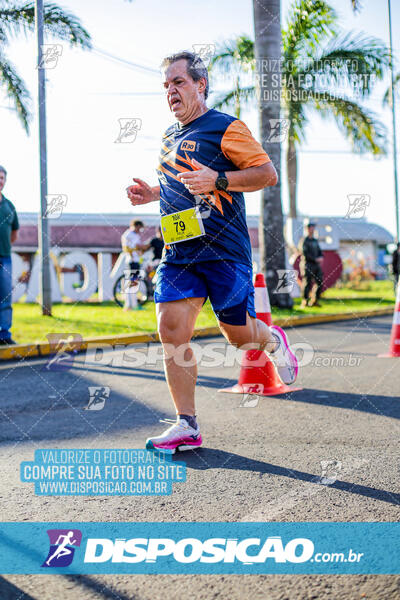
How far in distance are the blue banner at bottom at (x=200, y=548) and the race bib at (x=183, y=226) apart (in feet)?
4.78

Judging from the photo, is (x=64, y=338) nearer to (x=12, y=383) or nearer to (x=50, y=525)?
(x=12, y=383)

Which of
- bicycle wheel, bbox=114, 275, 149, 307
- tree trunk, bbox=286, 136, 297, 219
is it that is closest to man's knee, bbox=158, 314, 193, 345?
bicycle wheel, bbox=114, 275, 149, 307

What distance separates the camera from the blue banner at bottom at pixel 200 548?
6.47 ft

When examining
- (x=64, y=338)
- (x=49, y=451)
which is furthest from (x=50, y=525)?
(x=64, y=338)

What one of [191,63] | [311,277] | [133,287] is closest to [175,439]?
[191,63]

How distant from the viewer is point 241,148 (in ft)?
10.4

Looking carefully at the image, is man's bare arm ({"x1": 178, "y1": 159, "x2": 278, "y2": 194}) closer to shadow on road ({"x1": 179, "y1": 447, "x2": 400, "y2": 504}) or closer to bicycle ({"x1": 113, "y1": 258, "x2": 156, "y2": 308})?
shadow on road ({"x1": 179, "y1": 447, "x2": 400, "y2": 504})

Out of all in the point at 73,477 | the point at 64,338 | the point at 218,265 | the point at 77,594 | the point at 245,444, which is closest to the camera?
the point at 77,594

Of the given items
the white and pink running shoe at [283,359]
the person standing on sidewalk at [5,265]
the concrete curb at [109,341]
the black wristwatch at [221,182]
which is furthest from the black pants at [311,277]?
the black wristwatch at [221,182]

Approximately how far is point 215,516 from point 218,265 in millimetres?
1306

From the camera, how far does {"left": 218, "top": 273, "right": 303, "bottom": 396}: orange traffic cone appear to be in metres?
4.94

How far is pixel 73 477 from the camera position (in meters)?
2.89

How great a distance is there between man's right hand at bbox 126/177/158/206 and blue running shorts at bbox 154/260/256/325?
0.51m

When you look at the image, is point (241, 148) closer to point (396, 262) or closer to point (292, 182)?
point (396, 262)
